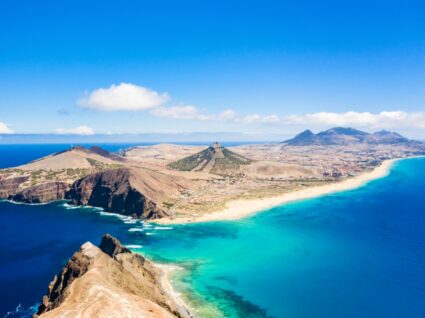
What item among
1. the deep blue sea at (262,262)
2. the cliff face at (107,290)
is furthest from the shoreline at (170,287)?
the deep blue sea at (262,262)

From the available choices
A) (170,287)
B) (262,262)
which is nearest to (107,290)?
(170,287)

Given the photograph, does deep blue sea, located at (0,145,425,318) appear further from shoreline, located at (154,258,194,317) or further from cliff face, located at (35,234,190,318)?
cliff face, located at (35,234,190,318)

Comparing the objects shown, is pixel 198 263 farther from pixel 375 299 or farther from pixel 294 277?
pixel 375 299

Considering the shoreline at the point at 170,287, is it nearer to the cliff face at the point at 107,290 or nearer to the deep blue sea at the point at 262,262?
the cliff face at the point at 107,290

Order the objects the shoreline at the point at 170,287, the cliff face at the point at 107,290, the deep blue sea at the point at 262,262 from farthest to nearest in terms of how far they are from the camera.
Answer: the deep blue sea at the point at 262,262 → the shoreline at the point at 170,287 → the cliff face at the point at 107,290

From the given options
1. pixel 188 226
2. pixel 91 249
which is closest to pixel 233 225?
pixel 188 226
